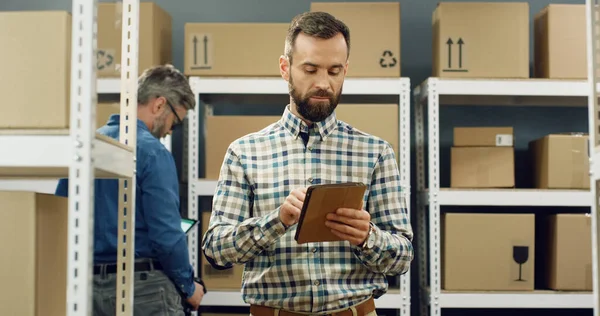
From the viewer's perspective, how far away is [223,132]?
3594 millimetres

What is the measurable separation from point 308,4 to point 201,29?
2.63ft

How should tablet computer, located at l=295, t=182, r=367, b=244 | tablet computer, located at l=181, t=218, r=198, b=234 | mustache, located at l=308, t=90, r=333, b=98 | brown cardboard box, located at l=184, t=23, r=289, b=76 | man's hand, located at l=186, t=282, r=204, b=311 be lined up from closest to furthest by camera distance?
tablet computer, located at l=295, t=182, r=367, b=244
mustache, located at l=308, t=90, r=333, b=98
man's hand, located at l=186, t=282, r=204, b=311
tablet computer, located at l=181, t=218, r=198, b=234
brown cardboard box, located at l=184, t=23, r=289, b=76

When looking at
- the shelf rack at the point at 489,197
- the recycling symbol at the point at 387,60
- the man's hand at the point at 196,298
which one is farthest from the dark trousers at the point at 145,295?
the recycling symbol at the point at 387,60

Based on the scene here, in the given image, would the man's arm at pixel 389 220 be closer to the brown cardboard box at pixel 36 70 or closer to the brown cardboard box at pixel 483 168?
the brown cardboard box at pixel 36 70

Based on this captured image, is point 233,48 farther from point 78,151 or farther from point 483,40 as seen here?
point 78,151

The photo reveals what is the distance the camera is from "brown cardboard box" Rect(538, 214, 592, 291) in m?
3.51

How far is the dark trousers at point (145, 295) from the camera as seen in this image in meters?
2.49

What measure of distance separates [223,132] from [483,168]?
1220 millimetres

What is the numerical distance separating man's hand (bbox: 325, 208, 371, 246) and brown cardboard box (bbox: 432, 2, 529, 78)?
212cm

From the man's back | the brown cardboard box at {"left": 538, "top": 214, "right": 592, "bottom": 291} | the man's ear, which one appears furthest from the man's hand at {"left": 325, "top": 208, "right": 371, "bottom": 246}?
the brown cardboard box at {"left": 538, "top": 214, "right": 592, "bottom": 291}

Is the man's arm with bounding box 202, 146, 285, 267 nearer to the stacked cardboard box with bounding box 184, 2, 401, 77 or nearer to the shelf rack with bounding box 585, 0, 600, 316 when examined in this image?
the shelf rack with bounding box 585, 0, 600, 316

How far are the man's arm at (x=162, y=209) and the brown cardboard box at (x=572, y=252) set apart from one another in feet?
5.92

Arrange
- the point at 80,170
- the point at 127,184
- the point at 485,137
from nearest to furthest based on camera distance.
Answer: the point at 80,170
the point at 127,184
the point at 485,137

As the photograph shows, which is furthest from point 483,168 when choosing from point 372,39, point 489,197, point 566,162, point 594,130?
point 594,130
